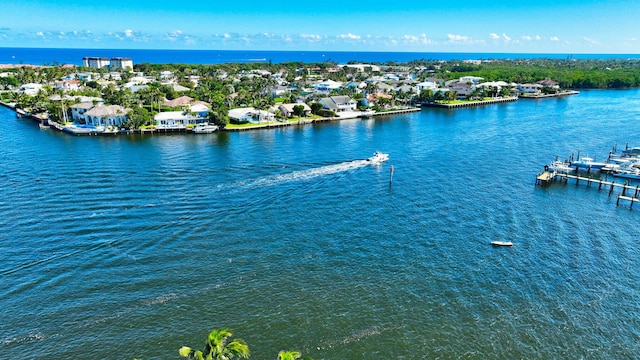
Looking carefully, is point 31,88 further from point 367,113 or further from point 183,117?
point 367,113

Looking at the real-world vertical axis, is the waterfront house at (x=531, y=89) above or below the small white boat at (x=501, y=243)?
above

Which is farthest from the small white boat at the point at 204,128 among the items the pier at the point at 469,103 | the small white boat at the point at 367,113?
the pier at the point at 469,103

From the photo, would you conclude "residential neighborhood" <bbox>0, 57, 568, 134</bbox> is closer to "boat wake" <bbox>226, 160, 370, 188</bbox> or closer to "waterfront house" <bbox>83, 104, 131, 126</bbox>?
"waterfront house" <bbox>83, 104, 131, 126</bbox>

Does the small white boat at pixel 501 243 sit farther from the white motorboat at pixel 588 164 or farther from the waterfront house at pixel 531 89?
the waterfront house at pixel 531 89

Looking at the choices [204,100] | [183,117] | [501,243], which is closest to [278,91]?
[204,100]

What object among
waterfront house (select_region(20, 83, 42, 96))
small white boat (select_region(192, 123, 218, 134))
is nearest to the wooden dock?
small white boat (select_region(192, 123, 218, 134))
